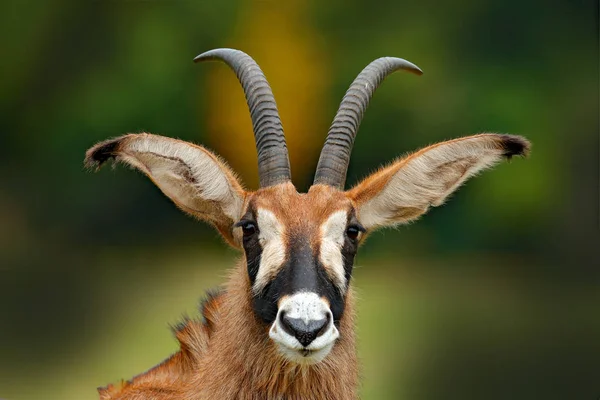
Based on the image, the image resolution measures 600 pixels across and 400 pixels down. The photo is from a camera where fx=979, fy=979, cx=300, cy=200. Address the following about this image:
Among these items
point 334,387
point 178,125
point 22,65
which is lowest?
point 334,387

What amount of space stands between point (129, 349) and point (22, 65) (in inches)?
295

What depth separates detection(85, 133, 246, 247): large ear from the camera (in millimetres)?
4266

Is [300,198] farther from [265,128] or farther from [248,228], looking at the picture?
[265,128]

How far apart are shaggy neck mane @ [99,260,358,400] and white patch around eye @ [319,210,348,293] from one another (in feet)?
0.89

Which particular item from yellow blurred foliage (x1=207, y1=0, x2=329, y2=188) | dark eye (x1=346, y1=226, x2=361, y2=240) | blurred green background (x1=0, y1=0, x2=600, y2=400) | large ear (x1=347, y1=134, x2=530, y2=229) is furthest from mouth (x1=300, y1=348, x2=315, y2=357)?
yellow blurred foliage (x1=207, y1=0, x2=329, y2=188)

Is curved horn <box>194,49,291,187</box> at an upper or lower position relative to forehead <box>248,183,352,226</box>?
upper

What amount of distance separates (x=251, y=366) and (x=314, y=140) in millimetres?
10849

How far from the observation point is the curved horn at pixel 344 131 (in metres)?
4.38

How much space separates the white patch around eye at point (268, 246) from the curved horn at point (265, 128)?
1.04 ft

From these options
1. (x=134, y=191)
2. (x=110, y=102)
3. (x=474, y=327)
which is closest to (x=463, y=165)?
(x=474, y=327)

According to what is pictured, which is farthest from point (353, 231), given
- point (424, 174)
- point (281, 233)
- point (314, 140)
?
point (314, 140)

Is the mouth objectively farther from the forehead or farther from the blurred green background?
the blurred green background

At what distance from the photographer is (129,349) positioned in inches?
415

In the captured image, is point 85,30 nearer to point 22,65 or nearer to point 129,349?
point 22,65
